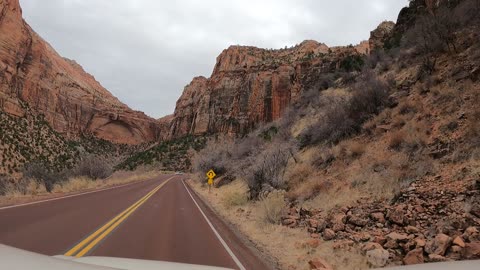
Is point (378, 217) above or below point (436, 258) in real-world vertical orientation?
above

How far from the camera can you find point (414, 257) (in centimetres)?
707

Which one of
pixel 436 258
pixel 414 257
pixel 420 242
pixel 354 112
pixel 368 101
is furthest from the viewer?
pixel 354 112

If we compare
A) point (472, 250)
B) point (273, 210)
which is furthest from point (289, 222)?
point (472, 250)

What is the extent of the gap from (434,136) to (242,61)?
108 meters

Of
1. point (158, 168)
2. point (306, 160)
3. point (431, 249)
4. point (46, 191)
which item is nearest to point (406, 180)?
point (431, 249)

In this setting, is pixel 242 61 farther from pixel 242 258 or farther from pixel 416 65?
pixel 242 258

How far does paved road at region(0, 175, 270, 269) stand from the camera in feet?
26.5

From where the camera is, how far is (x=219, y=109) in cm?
11019

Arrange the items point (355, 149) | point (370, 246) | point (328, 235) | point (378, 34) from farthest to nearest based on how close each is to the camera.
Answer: point (378, 34) → point (355, 149) → point (328, 235) → point (370, 246)

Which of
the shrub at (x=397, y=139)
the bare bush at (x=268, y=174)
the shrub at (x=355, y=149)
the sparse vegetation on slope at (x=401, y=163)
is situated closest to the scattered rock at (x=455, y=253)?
the sparse vegetation on slope at (x=401, y=163)

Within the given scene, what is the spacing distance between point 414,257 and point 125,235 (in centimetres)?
663

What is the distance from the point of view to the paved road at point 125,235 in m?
8.07

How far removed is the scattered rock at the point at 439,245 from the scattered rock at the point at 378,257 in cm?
71

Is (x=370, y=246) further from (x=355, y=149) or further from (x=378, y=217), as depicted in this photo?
(x=355, y=149)
